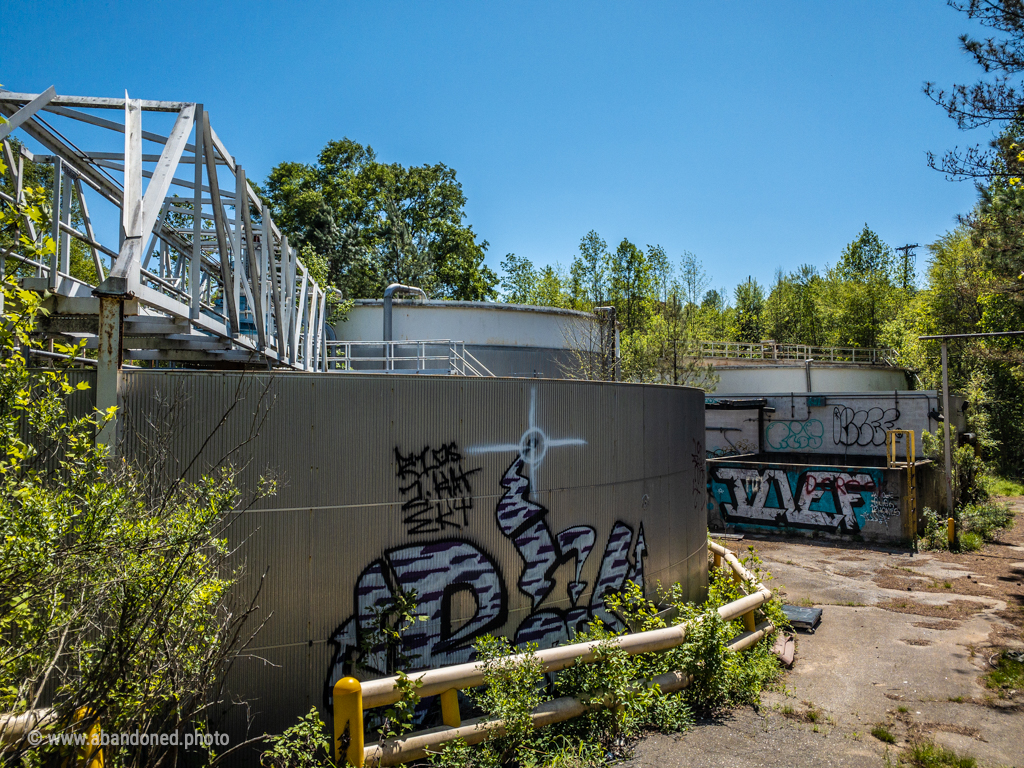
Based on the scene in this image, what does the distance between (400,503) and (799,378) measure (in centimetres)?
3166

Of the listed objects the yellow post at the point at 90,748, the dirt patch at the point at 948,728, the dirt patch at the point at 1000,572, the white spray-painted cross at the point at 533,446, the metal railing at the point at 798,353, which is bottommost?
the dirt patch at the point at 1000,572

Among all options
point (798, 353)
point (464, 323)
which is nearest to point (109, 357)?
point (464, 323)

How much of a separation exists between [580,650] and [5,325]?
5.35 metres

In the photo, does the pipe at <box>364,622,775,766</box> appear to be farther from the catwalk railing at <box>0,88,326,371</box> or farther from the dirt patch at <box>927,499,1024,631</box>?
the dirt patch at <box>927,499,1024,631</box>

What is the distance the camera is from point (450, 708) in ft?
18.6

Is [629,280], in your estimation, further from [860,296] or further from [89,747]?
[89,747]

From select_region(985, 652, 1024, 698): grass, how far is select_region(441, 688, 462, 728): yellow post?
7.11 meters

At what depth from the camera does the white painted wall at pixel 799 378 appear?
33688mm

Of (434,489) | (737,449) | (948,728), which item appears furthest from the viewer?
(737,449)

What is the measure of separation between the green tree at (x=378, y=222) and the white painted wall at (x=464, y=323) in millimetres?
19825

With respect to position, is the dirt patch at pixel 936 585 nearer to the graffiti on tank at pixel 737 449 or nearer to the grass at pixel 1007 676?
the grass at pixel 1007 676

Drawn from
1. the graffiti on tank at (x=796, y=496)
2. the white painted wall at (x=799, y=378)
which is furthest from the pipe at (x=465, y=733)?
the white painted wall at (x=799, y=378)

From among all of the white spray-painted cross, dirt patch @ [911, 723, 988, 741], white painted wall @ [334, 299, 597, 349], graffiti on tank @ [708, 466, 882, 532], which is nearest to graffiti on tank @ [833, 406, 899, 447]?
graffiti on tank @ [708, 466, 882, 532]

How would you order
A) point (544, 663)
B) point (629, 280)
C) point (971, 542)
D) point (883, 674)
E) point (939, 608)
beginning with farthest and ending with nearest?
point (629, 280) → point (971, 542) → point (939, 608) → point (883, 674) → point (544, 663)
